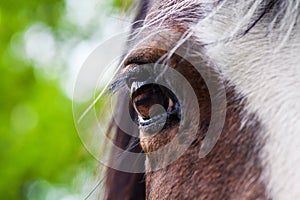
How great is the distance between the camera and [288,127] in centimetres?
119

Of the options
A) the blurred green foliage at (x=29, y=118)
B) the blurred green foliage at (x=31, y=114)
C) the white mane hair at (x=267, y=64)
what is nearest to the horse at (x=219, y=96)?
the white mane hair at (x=267, y=64)

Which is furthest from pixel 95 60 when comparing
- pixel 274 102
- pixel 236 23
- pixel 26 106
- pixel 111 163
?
pixel 26 106

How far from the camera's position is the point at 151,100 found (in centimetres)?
152

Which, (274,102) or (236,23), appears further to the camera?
(236,23)

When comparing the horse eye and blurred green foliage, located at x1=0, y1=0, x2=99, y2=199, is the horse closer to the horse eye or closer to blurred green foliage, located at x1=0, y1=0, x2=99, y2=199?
the horse eye

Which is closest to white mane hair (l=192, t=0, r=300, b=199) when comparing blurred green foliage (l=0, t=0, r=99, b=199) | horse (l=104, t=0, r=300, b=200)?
horse (l=104, t=0, r=300, b=200)

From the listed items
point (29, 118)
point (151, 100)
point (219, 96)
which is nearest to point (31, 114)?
point (29, 118)

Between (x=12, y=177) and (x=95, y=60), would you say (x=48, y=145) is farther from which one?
(x=95, y=60)

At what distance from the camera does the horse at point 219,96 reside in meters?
1.22

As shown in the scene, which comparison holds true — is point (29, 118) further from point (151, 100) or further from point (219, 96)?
point (219, 96)

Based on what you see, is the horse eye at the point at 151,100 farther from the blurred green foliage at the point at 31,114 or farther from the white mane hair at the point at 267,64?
the blurred green foliage at the point at 31,114

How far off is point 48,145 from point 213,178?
605 centimetres

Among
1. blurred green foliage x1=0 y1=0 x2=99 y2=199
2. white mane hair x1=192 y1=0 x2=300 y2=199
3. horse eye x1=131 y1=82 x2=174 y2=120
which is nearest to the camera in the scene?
white mane hair x1=192 y1=0 x2=300 y2=199

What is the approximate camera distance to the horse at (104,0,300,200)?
1.22 metres
